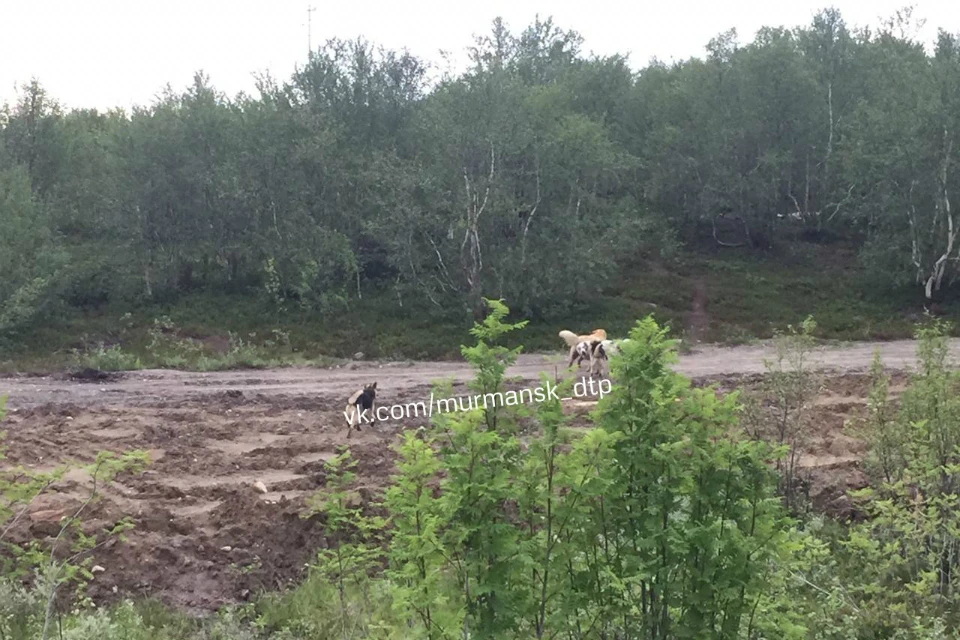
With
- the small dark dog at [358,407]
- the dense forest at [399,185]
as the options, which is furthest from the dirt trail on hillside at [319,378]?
the dense forest at [399,185]

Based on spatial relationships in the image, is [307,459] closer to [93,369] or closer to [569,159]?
[93,369]

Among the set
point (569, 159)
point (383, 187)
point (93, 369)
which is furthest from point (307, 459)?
point (569, 159)

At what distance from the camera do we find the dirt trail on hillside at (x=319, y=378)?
1569 centimetres

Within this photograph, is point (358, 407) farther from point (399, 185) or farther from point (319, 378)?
point (399, 185)

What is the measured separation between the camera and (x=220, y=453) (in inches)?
442

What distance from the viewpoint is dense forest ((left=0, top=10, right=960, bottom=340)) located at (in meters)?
24.2

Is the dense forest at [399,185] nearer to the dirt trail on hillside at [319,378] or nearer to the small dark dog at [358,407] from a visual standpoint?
the dirt trail on hillside at [319,378]

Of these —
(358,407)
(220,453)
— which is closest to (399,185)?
(358,407)

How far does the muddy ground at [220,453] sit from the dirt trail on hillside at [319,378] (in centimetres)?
6

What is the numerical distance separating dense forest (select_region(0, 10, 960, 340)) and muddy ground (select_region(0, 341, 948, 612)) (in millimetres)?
6369

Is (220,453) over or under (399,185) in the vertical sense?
under

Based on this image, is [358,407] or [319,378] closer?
[358,407]

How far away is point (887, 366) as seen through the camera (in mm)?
17828

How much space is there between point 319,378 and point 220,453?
704 cm
